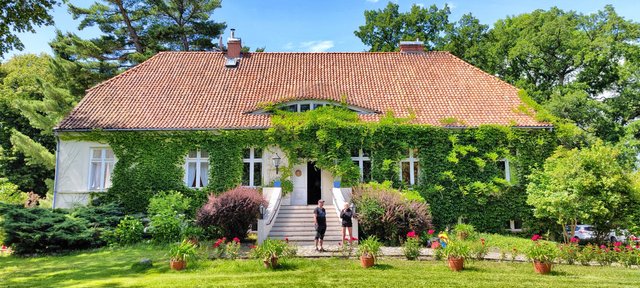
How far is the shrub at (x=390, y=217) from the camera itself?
1398 centimetres

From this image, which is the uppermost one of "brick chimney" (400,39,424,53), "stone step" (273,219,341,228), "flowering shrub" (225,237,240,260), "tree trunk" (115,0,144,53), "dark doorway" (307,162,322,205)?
"tree trunk" (115,0,144,53)

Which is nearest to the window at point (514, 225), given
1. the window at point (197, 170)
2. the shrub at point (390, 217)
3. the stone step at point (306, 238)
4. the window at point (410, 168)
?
the window at point (410, 168)

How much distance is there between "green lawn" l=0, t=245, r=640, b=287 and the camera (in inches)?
347

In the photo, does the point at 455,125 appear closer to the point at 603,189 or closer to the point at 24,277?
the point at 603,189

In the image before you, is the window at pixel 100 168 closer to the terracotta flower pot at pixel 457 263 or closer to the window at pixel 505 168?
the terracotta flower pot at pixel 457 263

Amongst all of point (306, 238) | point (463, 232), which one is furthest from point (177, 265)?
point (463, 232)

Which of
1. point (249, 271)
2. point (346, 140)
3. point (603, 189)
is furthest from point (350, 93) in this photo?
point (249, 271)

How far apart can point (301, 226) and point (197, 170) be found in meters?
5.64

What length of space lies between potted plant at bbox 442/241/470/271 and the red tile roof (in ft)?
28.8

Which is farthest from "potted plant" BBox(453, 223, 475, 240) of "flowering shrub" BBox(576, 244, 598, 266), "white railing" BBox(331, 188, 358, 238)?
"flowering shrub" BBox(576, 244, 598, 266)

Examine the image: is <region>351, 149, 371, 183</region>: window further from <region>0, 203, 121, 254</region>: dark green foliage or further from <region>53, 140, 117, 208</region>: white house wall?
<region>53, 140, 117, 208</region>: white house wall

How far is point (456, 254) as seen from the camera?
32.4ft

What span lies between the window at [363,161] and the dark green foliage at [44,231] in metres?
9.93

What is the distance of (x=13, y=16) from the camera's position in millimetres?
14062
